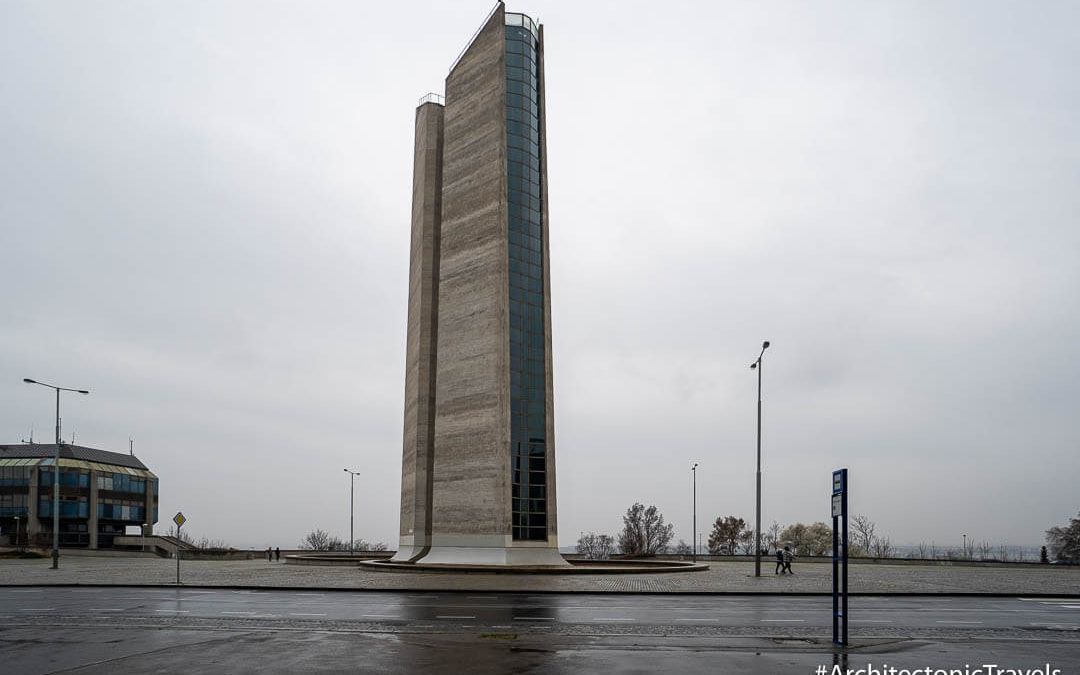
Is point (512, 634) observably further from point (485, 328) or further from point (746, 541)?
point (746, 541)

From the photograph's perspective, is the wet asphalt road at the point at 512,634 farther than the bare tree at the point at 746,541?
No

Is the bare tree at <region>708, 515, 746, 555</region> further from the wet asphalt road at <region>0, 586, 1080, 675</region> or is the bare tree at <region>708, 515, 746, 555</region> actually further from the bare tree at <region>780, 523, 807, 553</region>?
the wet asphalt road at <region>0, 586, 1080, 675</region>

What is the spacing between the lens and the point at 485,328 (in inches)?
1898

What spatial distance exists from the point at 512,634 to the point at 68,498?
102 m

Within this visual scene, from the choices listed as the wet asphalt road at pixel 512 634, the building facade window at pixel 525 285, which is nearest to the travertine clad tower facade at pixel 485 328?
the building facade window at pixel 525 285

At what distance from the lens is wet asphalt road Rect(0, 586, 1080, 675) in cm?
1270

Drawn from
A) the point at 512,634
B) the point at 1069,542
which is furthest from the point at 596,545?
the point at 512,634

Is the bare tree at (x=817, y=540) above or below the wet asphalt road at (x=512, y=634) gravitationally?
below

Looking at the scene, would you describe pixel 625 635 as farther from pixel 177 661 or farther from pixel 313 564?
pixel 313 564

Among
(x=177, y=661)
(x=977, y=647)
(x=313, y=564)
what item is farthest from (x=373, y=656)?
(x=313, y=564)

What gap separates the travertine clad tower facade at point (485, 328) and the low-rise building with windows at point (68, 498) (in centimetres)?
6353

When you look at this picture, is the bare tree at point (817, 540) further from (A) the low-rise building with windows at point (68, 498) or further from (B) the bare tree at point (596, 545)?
(A) the low-rise building with windows at point (68, 498)

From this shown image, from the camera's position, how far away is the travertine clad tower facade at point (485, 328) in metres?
46.9

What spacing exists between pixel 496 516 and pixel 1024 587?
25141 millimetres
